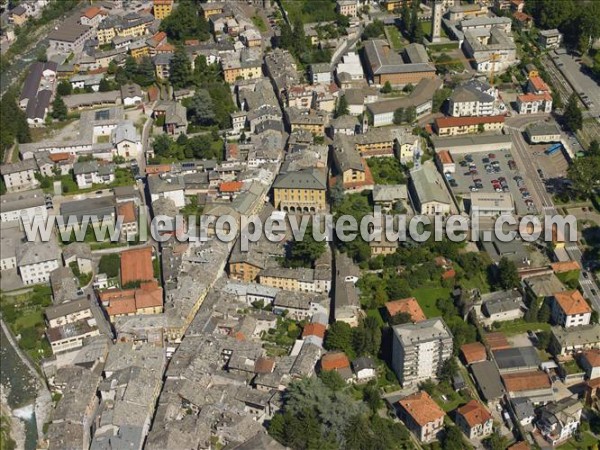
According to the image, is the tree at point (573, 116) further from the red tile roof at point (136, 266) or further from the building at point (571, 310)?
the red tile roof at point (136, 266)

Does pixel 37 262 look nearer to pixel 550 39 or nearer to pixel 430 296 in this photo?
pixel 430 296

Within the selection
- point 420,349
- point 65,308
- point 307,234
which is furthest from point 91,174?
point 420,349

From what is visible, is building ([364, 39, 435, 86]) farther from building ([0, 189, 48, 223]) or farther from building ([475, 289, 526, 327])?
building ([0, 189, 48, 223])

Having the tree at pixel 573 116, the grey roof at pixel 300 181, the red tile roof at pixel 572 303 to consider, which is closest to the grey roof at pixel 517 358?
the red tile roof at pixel 572 303

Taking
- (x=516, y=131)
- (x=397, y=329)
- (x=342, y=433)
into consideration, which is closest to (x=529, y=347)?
(x=397, y=329)

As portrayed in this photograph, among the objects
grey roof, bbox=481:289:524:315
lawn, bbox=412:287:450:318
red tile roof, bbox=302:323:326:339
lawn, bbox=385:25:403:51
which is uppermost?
red tile roof, bbox=302:323:326:339

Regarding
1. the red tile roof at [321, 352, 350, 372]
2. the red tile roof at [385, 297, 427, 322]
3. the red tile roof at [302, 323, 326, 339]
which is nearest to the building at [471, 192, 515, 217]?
the red tile roof at [385, 297, 427, 322]
